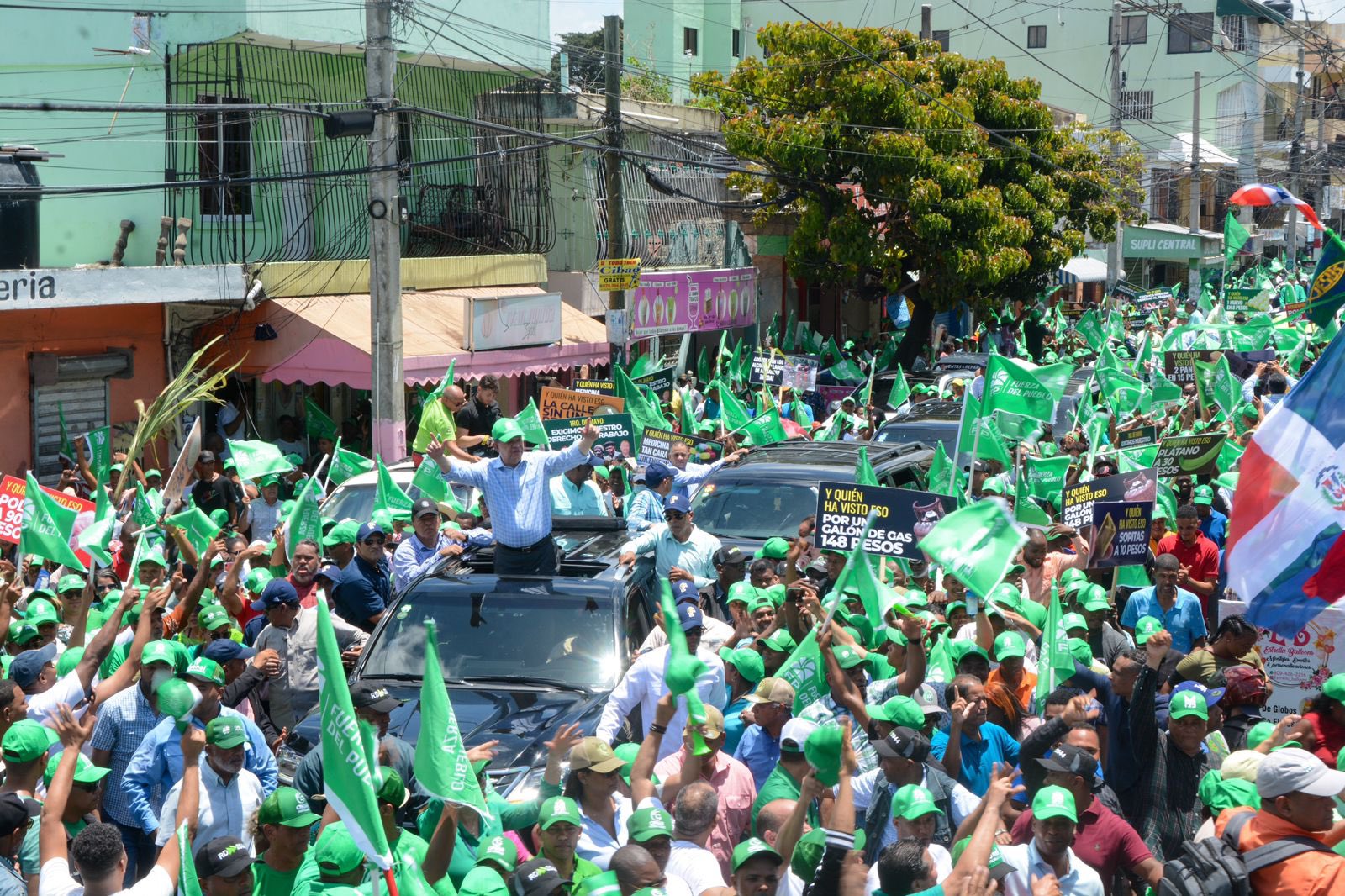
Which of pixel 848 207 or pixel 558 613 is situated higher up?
pixel 848 207

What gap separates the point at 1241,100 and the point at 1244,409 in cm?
5448

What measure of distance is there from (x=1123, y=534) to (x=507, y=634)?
13.3 ft

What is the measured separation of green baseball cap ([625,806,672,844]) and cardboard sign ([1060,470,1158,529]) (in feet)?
18.5

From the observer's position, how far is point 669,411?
17891 millimetres

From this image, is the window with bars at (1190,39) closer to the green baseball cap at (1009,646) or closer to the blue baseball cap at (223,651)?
the green baseball cap at (1009,646)

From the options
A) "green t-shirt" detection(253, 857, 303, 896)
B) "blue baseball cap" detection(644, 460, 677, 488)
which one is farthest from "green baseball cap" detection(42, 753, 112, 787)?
"blue baseball cap" detection(644, 460, 677, 488)

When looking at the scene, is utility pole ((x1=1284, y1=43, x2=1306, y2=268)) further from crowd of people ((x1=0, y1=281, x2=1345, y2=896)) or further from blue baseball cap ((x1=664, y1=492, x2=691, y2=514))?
crowd of people ((x1=0, y1=281, x2=1345, y2=896))

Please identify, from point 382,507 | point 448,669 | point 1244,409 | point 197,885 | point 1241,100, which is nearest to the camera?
point 197,885

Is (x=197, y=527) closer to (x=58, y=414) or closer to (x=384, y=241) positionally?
(x=384, y=241)

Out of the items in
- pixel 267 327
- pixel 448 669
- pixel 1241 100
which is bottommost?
pixel 448 669

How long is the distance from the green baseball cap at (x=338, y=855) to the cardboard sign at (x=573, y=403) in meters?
9.62

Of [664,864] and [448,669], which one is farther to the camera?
[448,669]

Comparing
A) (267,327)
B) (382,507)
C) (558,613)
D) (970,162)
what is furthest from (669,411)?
(970,162)

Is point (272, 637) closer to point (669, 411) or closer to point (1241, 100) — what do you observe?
point (669, 411)
